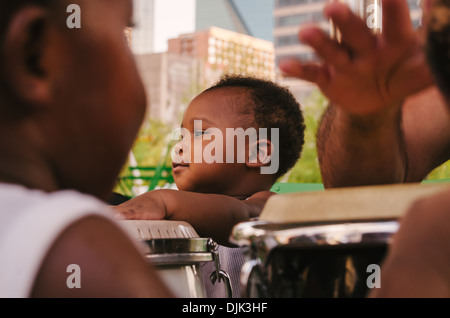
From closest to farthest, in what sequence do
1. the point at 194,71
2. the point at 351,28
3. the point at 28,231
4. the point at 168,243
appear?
the point at 28,231 → the point at 351,28 → the point at 168,243 → the point at 194,71

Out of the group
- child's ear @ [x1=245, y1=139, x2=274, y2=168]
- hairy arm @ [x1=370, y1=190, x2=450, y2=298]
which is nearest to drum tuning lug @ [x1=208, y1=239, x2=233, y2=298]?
hairy arm @ [x1=370, y1=190, x2=450, y2=298]

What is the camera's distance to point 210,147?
2.21m

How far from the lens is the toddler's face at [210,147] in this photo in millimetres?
2184

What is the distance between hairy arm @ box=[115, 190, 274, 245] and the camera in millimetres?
1519

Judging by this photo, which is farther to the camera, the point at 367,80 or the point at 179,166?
the point at 179,166

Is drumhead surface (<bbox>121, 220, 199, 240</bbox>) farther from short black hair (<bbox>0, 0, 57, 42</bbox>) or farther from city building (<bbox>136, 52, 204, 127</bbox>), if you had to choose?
city building (<bbox>136, 52, 204, 127</bbox>)

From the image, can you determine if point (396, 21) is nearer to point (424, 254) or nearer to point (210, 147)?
point (424, 254)

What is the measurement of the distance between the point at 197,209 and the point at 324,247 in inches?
39.0

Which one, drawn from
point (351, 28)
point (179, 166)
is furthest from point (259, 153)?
point (351, 28)

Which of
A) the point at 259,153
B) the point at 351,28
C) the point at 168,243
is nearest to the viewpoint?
the point at 351,28

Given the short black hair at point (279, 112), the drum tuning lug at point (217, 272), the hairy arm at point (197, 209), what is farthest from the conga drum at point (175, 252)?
the short black hair at point (279, 112)

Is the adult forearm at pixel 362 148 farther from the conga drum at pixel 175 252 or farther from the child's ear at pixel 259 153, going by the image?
the child's ear at pixel 259 153

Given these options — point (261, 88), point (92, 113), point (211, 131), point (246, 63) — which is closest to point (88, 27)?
point (92, 113)

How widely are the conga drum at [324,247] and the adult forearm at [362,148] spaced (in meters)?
0.42
